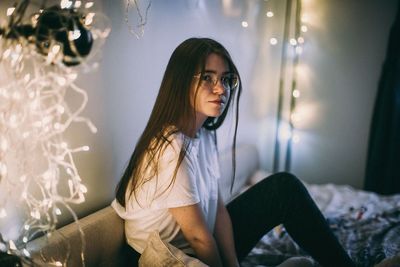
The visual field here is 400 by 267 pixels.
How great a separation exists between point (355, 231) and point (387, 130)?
45.6 inches

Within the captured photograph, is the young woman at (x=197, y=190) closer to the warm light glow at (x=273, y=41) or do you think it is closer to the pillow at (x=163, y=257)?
the pillow at (x=163, y=257)

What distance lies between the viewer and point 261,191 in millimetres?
1519

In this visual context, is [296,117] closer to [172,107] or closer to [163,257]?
[172,107]

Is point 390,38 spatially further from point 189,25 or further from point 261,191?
point 261,191

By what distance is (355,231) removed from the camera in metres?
1.83

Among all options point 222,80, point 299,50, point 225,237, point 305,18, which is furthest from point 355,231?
point 305,18

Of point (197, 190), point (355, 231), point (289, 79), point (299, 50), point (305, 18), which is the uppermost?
point (305, 18)

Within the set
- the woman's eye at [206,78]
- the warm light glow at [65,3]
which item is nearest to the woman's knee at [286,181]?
the woman's eye at [206,78]

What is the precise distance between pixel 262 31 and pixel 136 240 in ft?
6.58

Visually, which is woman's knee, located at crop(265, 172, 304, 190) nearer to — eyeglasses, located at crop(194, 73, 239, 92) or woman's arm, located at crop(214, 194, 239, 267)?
woman's arm, located at crop(214, 194, 239, 267)

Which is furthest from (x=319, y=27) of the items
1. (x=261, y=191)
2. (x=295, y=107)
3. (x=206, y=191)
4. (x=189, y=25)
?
(x=206, y=191)

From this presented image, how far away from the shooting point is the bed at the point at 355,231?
1.58 metres

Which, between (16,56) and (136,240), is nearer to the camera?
(16,56)

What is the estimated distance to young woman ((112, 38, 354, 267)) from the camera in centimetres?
114
